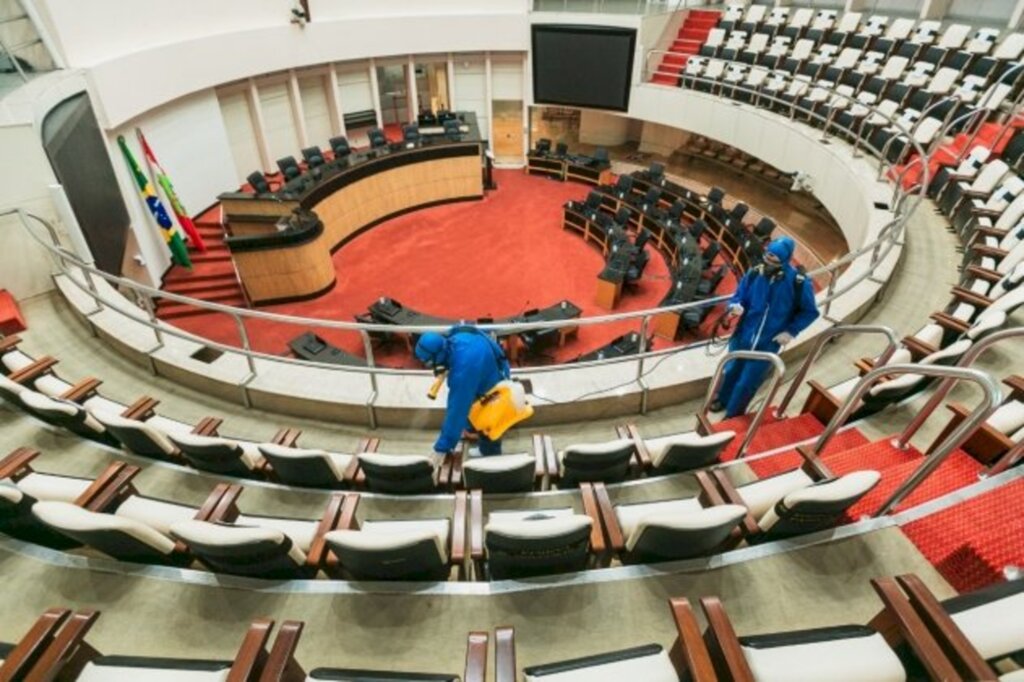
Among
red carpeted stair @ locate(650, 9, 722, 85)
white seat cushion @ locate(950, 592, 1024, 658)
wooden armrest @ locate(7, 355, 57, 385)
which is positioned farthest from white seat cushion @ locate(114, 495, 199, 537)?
red carpeted stair @ locate(650, 9, 722, 85)

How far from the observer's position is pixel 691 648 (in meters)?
1.93

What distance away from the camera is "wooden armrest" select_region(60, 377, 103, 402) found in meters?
4.36

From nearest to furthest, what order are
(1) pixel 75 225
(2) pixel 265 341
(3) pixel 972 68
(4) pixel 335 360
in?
(1) pixel 75 225 → (4) pixel 335 360 → (2) pixel 265 341 → (3) pixel 972 68

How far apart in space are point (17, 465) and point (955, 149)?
12.7m

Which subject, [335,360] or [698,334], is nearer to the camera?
[335,360]

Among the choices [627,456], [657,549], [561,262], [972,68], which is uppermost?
[972,68]

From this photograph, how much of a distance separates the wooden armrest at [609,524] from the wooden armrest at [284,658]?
1.46 meters

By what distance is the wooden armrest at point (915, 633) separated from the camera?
69.4 inches

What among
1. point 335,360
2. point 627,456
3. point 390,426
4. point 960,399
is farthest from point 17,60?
point 960,399

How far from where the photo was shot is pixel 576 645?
2533 mm

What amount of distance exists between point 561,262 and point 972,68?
29.3ft

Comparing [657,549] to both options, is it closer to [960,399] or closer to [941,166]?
[960,399]

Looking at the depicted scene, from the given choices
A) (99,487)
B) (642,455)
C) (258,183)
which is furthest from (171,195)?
(642,455)

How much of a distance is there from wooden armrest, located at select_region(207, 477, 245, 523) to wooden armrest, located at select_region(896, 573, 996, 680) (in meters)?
3.27
